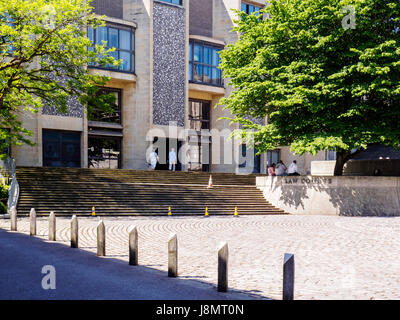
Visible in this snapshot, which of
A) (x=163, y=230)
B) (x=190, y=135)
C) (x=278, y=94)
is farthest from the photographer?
(x=190, y=135)

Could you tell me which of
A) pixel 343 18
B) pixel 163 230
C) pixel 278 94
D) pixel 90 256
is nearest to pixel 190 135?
pixel 278 94

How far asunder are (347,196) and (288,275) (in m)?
16.7

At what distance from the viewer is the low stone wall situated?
20734 millimetres

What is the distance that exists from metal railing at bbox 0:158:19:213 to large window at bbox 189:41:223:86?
17.8m

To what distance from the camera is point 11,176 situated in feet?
70.0

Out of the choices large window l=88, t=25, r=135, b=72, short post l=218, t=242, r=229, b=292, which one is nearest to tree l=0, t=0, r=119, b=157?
large window l=88, t=25, r=135, b=72

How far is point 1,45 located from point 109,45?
1379cm

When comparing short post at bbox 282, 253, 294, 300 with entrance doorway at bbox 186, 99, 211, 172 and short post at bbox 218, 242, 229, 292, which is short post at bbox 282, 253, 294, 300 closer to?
short post at bbox 218, 242, 229, 292

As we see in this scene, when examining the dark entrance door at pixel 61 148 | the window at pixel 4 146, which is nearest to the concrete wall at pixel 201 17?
the dark entrance door at pixel 61 148

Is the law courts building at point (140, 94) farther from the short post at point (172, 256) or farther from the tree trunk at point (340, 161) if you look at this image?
the short post at point (172, 256)

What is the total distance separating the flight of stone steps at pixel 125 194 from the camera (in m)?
18.8

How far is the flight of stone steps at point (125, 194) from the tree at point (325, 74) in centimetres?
378

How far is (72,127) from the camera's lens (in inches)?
1171
